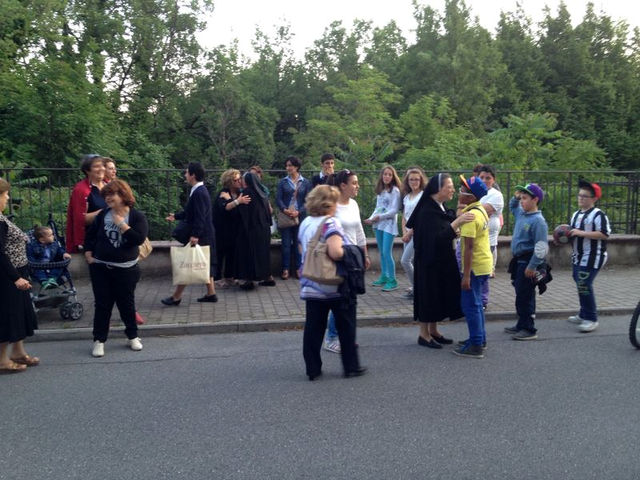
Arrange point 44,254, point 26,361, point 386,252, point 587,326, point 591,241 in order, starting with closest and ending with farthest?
point 26,361
point 591,241
point 587,326
point 44,254
point 386,252

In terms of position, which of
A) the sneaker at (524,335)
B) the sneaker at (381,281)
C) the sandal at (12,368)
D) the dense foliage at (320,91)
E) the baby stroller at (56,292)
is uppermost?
the dense foliage at (320,91)

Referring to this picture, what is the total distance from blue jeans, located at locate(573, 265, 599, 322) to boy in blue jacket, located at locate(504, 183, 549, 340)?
2.24 feet

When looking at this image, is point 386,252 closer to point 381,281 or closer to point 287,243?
point 381,281

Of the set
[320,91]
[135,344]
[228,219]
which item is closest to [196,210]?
[228,219]

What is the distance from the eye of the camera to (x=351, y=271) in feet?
17.3

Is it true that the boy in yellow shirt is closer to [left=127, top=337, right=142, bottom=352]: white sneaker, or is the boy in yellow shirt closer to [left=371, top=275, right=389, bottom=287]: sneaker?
[left=371, top=275, right=389, bottom=287]: sneaker

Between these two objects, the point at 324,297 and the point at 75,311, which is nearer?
the point at 324,297

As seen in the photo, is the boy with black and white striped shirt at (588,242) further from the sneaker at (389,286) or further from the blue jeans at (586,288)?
the sneaker at (389,286)

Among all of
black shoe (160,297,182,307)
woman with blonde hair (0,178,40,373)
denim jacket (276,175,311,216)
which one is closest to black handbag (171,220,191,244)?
black shoe (160,297,182,307)

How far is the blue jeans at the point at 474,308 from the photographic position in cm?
611

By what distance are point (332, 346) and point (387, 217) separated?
10.1 feet

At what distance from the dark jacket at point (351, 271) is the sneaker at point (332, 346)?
3.94ft

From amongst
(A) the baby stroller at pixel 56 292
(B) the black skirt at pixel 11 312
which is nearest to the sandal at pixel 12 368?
(B) the black skirt at pixel 11 312

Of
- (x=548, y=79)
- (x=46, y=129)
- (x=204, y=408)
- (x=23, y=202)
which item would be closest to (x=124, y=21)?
(x=46, y=129)
